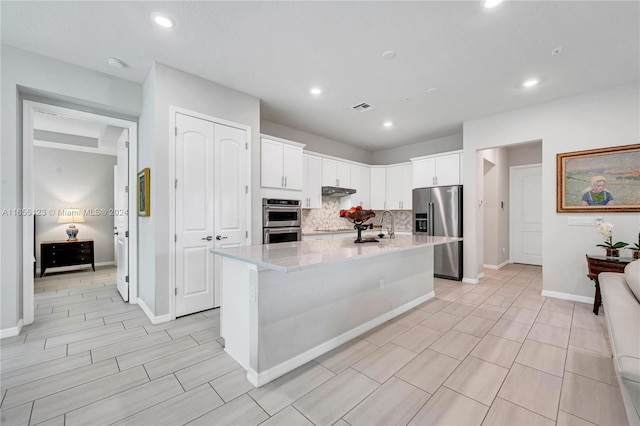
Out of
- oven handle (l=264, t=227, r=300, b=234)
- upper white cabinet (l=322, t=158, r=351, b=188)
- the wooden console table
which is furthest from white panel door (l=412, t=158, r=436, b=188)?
oven handle (l=264, t=227, r=300, b=234)

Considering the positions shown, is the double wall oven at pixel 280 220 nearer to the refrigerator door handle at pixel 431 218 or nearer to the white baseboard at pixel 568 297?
the refrigerator door handle at pixel 431 218

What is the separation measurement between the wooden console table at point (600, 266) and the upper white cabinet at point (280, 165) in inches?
156

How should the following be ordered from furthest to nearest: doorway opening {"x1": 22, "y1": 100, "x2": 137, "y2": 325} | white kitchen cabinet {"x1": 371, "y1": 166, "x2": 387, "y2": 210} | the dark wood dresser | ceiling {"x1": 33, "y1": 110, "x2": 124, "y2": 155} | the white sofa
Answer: white kitchen cabinet {"x1": 371, "y1": 166, "x2": 387, "y2": 210}, the dark wood dresser, ceiling {"x1": 33, "y1": 110, "x2": 124, "y2": 155}, doorway opening {"x1": 22, "y1": 100, "x2": 137, "y2": 325}, the white sofa

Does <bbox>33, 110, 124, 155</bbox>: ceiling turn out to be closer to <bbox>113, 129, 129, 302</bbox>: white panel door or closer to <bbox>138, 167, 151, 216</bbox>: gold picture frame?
<bbox>113, 129, 129, 302</bbox>: white panel door

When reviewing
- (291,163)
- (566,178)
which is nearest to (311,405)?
(291,163)

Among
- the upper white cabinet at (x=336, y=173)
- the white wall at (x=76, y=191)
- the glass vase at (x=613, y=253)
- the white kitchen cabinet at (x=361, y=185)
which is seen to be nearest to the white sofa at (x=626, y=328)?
the glass vase at (x=613, y=253)

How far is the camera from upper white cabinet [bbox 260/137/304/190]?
401cm

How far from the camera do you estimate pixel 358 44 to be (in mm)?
2547

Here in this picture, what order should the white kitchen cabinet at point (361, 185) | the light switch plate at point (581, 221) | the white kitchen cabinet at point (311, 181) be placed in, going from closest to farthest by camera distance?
the light switch plate at point (581, 221) < the white kitchen cabinet at point (311, 181) < the white kitchen cabinet at point (361, 185)

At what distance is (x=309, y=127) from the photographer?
5.13 meters

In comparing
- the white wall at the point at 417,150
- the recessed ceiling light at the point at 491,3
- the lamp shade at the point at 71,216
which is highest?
the recessed ceiling light at the point at 491,3

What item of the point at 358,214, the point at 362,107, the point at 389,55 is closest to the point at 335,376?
the point at 358,214

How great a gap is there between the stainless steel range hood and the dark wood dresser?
16.5 feet

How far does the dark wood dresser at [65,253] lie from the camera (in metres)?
5.16
